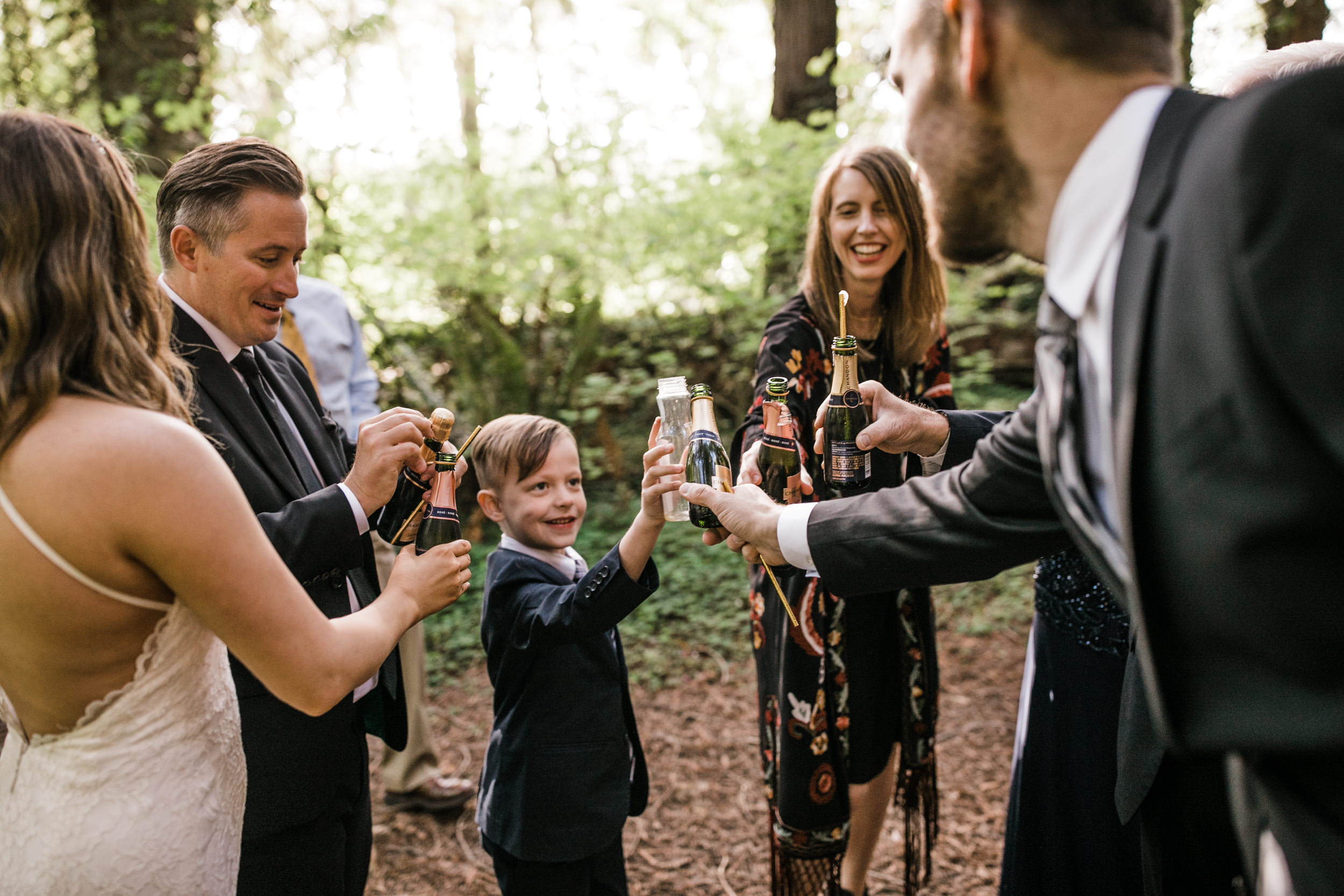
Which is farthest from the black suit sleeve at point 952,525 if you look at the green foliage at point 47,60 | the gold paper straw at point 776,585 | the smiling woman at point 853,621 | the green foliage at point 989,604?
the green foliage at point 47,60

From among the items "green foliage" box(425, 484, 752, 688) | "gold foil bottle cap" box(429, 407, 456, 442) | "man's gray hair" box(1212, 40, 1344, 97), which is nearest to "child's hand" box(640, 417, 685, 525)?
"gold foil bottle cap" box(429, 407, 456, 442)

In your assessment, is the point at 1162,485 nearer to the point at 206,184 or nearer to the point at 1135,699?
the point at 1135,699

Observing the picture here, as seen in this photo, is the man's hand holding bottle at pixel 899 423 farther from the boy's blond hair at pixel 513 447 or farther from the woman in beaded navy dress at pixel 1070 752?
the boy's blond hair at pixel 513 447

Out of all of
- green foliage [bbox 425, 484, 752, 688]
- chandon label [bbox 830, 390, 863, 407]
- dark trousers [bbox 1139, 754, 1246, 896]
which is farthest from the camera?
green foliage [bbox 425, 484, 752, 688]

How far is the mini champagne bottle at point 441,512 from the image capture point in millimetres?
2107

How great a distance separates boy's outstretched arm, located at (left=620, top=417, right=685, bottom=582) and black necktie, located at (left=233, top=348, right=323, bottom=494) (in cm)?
87

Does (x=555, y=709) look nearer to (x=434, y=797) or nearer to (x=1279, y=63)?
(x=434, y=797)

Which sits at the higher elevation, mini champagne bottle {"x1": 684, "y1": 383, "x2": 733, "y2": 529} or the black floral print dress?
mini champagne bottle {"x1": 684, "y1": 383, "x2": 733, "y2": 529}

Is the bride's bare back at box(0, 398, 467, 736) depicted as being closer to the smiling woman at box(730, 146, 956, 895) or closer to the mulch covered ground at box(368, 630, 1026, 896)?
the smiling woman at box(730, 146, 956, 895)

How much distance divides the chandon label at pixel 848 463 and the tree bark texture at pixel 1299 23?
7060 millimetres

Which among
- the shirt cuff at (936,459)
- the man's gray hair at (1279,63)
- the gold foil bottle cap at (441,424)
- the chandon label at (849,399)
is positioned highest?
the man's gray hair at (1279,63)

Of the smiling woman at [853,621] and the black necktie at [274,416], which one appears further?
the smiling woman at [853,621]

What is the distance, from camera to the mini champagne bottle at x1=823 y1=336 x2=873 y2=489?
2.43m

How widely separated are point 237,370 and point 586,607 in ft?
3.69
